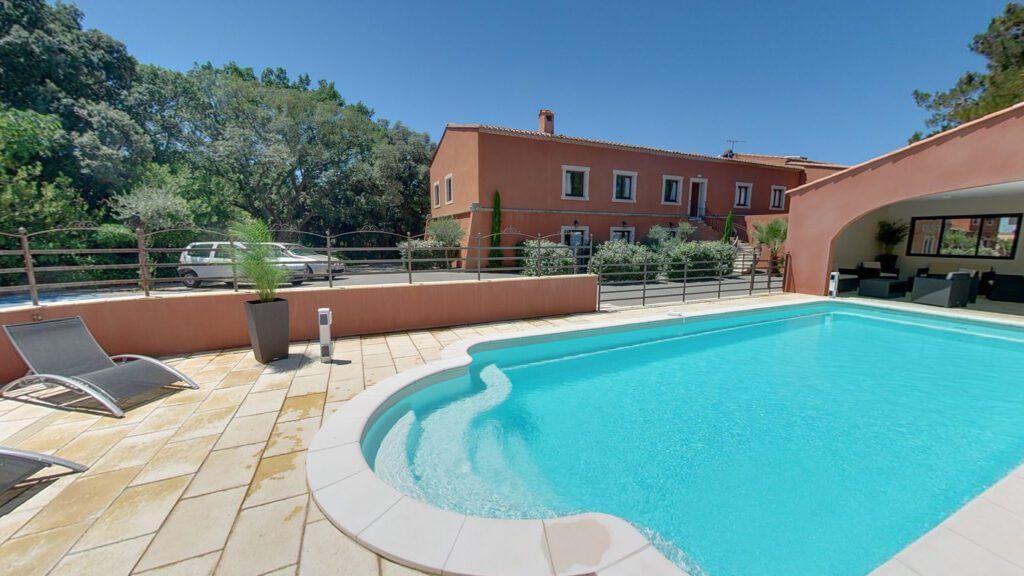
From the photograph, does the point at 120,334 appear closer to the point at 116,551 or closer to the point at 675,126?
the point at 116,551

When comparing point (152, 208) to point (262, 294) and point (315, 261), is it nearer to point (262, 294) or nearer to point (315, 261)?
point (315, 261)

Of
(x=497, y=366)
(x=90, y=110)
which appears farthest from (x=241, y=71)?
(x=497, y=366)

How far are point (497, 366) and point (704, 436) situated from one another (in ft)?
9.26

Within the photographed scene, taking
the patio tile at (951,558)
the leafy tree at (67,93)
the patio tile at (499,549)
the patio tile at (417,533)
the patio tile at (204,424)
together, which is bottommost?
the patio tile at (951,558)

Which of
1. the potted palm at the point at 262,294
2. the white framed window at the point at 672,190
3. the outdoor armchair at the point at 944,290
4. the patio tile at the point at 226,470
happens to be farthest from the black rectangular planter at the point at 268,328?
the white framed window at the point at 672,190

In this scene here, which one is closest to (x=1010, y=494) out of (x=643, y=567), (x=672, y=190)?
(x=643, y=567)

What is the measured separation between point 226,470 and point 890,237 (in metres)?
19.1

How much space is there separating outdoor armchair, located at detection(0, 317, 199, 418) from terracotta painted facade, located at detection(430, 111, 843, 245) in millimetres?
12809

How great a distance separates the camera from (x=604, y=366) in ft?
19.5

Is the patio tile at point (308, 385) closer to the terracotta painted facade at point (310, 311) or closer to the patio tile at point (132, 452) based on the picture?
the patio tile at point (132, 452)

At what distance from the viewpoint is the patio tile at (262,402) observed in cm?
347

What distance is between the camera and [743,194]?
22016mm

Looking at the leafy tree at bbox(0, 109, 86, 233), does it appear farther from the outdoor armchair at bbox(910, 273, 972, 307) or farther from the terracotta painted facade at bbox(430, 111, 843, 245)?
the outdoor armchair at bbox(910, 273, 972, 307)

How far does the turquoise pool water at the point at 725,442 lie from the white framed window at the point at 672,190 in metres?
14.5
